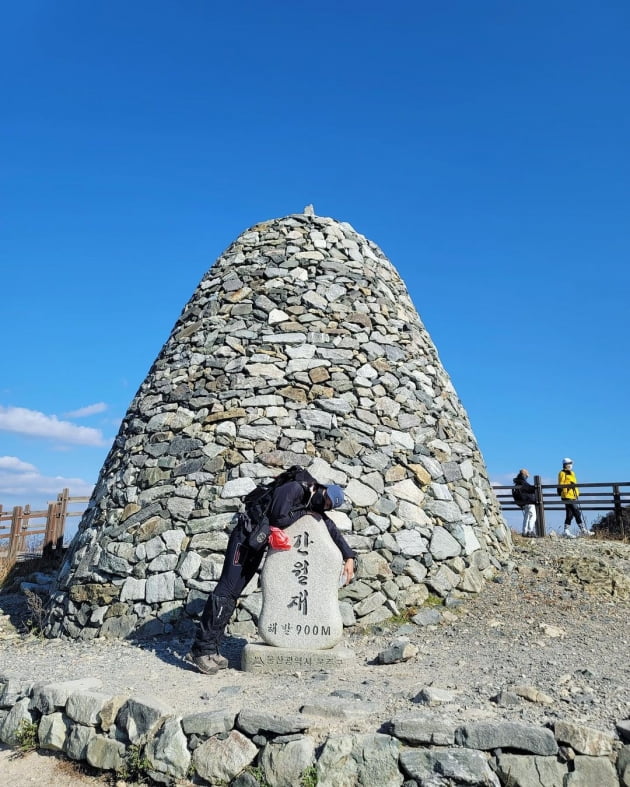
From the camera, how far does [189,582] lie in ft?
22.2

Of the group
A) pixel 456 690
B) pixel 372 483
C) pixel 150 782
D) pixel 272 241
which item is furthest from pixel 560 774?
pixel 272 241

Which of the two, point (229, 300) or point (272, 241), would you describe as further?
point (272, 241)

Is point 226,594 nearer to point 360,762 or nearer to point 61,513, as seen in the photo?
point 360,762

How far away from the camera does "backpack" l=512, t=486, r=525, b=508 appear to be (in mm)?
13742

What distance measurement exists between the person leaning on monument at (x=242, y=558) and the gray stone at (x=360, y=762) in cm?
187

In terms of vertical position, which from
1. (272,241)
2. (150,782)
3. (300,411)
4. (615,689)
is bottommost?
(150,782)

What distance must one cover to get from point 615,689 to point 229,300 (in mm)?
6655

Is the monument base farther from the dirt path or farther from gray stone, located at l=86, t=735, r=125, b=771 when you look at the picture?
the dirt path

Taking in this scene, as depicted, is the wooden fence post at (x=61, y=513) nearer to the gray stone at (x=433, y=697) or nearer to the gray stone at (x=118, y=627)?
the gray stone at (x=118, y=627)

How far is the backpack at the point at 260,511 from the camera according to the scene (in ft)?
17.8

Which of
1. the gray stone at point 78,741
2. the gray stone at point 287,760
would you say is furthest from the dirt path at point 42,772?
the gray stone at point 287,760

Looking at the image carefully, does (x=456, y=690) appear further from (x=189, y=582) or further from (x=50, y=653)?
(x=50, y=653)

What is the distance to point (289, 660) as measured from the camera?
17.4 feet

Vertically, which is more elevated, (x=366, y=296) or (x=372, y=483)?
(x=366, y=296)
